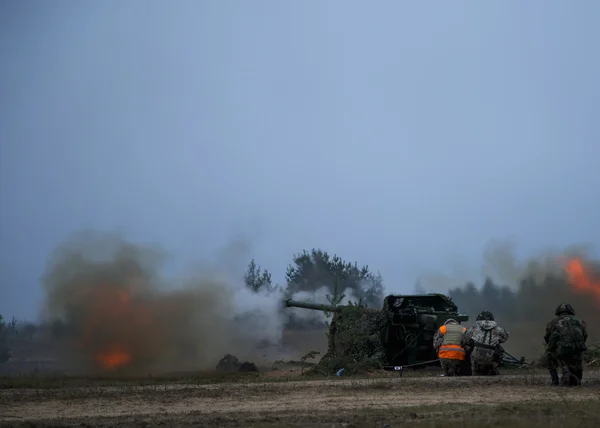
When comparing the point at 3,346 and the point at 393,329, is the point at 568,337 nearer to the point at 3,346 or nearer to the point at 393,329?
the point at 393,329

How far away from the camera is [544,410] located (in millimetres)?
14562

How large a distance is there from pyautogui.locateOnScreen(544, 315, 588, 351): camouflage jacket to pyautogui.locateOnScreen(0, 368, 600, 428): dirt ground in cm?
113

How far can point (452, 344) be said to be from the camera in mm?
24844

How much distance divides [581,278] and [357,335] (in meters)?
19.1

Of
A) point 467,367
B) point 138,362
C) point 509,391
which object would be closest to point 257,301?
point 138,362

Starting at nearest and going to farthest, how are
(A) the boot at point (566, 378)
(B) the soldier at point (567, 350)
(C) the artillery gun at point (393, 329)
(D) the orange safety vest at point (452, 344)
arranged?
(A) the boot at point (566, 378), (B) the soldier at point (567, 350), (D) the orange safety vest at point (452, 344), (C) the artillery gun at point (393, 329)

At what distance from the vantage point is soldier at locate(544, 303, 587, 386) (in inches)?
794

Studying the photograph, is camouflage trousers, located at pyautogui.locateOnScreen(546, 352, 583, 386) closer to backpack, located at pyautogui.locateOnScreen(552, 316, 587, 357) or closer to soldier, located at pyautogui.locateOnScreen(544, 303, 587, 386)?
soldier, located at pyautogui.locateOnScreen(544, 303, 587, 386)

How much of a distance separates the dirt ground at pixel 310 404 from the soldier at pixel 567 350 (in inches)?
17.8

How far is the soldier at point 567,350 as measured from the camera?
20.2m

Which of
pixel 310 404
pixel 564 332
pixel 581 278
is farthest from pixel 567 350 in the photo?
pixel 581 278

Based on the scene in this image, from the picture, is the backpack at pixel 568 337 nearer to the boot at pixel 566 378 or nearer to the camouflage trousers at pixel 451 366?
the boot at pixel 566 378

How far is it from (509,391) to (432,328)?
417 inches

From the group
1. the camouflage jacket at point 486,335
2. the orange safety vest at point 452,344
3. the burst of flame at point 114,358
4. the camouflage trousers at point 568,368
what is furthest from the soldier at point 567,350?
the burst of flame at point 114,358
